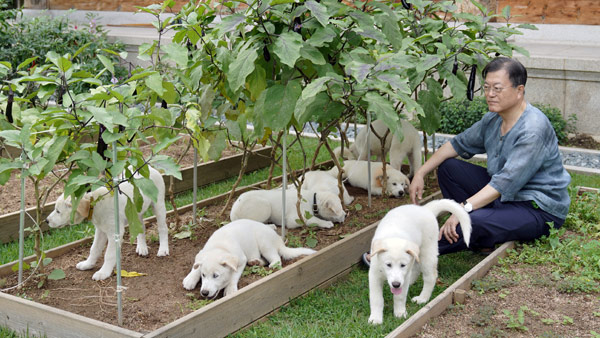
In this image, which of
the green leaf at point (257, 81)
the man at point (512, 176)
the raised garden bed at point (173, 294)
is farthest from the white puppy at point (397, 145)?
the green leaf at point (257, 81)

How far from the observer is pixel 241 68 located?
3959mm

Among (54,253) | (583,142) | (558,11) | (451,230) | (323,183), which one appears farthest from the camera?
(558,11)

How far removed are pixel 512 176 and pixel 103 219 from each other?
263cm

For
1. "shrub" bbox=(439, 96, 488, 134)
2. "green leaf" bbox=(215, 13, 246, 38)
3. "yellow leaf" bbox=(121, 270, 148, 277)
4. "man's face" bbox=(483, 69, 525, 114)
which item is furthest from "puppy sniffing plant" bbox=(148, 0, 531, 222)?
"shrub" bbox=(439, 96, 488, 134)

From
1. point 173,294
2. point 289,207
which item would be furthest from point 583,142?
point 173,294

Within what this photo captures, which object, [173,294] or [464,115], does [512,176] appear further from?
[464,115]

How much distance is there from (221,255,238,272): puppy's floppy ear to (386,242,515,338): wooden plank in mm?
1016

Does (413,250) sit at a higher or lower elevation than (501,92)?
lower

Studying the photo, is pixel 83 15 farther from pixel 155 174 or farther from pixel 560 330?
pixel 560 330

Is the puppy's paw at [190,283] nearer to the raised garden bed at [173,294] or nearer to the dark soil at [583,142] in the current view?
the raised garden bed at [173,294]

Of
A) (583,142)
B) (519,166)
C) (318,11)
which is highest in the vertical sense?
(318,11)

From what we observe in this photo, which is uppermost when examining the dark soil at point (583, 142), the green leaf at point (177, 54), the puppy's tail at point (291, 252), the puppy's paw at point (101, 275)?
the green leaf at point (177, 54)

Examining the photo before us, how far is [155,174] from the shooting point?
15.2ft

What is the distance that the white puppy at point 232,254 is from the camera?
4062mm
